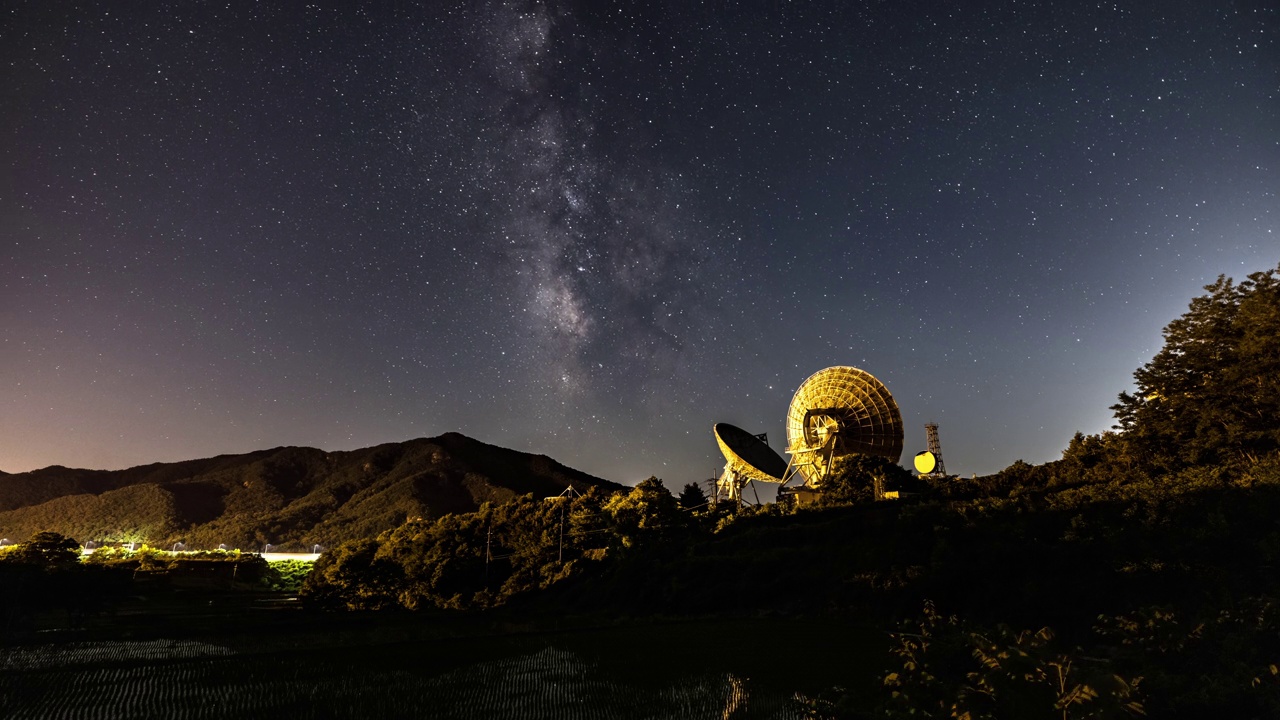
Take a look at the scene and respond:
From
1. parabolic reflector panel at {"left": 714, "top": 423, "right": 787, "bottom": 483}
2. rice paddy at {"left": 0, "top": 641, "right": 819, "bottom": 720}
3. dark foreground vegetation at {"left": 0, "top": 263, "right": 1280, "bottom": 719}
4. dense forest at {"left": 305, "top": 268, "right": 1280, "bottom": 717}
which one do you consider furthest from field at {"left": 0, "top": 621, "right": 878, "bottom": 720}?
parabolic reflector panel at {"left": 714, "top": 423, "right": 787, "bottom": 483}

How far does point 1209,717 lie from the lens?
1066 cm

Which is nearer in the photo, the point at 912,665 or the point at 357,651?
the point at 912,665

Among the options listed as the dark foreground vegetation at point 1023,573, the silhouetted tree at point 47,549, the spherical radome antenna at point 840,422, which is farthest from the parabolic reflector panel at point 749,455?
the silhouetted tree at point 47,549

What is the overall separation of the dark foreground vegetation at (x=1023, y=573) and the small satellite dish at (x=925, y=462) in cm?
1458

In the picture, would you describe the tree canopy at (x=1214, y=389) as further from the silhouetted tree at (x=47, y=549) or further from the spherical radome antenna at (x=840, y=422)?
the silhouetted tree at (x=47, y=549)

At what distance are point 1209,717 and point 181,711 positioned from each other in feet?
73.3

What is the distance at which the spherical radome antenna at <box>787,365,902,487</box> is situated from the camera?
2392 inches

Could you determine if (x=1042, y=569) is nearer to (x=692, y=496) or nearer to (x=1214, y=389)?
(x=1214, y=389)

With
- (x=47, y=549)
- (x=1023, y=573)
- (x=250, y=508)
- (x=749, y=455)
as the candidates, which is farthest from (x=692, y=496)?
(x=250, y=508)

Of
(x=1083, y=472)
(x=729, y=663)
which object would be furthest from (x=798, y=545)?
(x=729, y=663)

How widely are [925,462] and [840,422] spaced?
48.3 feet

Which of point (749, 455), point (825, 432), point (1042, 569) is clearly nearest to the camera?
point (1042, 569)

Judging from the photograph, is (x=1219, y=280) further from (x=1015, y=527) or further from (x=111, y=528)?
(x=111, y=528)

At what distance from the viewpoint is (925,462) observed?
6825 centimetres
